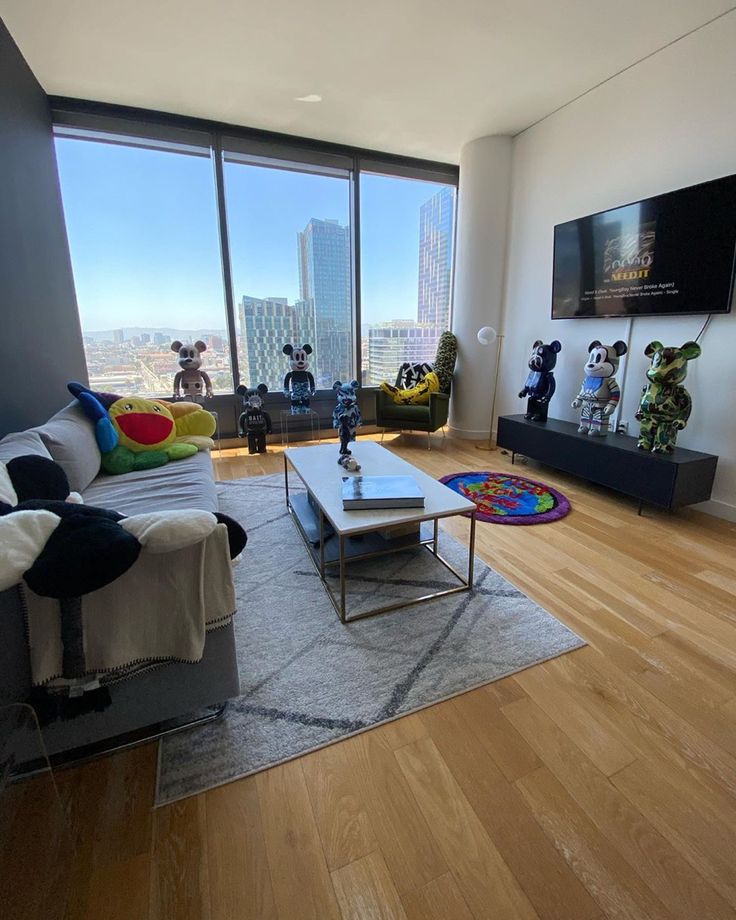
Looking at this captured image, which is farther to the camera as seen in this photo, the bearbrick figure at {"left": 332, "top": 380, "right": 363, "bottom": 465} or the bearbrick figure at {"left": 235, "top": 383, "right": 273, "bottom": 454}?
the bearbrick figure at {"left": 235, "top": 383, "right": 273, "bottom": 454}

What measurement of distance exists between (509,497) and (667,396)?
1.11 m

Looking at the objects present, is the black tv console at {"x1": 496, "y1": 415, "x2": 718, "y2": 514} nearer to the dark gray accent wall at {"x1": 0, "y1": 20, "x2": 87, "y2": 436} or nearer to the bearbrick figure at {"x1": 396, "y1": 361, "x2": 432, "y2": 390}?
the bearbrick figure at {"x1": 396, "y1": 361, "x2": 432, "y2": 390}

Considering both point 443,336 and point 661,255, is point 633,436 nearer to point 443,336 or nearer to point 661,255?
point 661,255

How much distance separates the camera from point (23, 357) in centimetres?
246

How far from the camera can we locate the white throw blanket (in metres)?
0.94

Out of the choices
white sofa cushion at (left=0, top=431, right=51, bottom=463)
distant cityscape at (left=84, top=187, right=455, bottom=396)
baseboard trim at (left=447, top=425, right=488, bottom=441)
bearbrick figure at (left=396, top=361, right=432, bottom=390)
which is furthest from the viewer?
baseboard trim at (left=447, top=425, right=488, bottom=441)

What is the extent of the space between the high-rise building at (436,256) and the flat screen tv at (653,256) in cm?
151

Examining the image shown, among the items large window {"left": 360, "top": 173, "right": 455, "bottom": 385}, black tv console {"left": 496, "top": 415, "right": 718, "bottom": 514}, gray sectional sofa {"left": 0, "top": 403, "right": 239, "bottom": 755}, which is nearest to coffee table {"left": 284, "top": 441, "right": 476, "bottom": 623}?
gray sectional sofa {"left": 0, "top": 403, "right": 239, "bottom": 755}

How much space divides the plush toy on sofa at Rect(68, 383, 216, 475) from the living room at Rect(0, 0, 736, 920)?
0.03 metres

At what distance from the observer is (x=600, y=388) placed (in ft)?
10.1

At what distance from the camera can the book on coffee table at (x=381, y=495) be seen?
68.4 inches

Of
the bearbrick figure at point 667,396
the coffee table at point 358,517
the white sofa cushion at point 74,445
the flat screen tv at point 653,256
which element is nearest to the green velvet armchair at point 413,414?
the flat screen tv at point 653,256

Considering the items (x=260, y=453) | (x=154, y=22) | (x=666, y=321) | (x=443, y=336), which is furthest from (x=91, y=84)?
(x=666, y=321)

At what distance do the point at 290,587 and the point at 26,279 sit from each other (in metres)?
2.47
